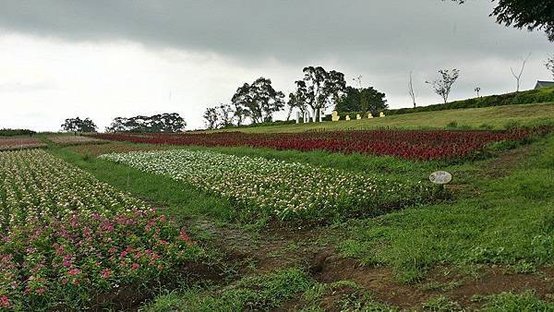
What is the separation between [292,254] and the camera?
273 inches

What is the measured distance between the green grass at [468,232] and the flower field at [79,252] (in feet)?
9.10

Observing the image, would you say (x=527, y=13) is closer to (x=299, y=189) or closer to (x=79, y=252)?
(x=299, y=189)

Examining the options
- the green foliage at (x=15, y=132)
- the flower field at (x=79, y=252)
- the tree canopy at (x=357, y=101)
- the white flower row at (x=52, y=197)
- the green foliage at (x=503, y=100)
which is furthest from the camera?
the tree canopy at (x=357, y=101)

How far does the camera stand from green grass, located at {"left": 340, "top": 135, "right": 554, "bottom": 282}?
5469 millimetres

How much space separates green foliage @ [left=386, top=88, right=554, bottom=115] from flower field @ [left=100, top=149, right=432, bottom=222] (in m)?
23.8

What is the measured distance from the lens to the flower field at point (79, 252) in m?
5.43

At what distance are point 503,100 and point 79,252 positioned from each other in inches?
1386

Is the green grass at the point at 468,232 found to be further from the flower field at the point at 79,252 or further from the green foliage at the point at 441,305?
the flower field at the point at 79,252

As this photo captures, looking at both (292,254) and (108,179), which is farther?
(108,179)

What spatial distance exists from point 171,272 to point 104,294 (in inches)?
36.4

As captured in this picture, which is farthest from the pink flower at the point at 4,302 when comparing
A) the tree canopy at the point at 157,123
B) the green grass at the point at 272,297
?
the tree canopy at the point at 157,123

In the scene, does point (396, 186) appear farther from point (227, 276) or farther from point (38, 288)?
point (38, 288)

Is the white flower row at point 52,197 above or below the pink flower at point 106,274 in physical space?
above

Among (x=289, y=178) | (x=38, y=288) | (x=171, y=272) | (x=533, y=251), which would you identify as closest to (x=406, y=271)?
(x=533, y=251)
